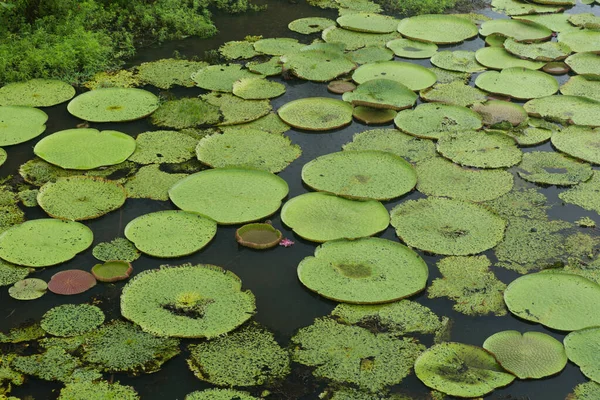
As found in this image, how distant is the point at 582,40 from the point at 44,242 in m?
5.77

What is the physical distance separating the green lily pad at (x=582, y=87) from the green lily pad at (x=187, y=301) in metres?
3.87

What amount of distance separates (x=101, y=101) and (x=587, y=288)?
404 cm

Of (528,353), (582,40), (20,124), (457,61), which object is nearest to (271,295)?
(528,353)

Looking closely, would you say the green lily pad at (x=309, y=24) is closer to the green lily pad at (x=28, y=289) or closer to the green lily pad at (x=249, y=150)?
the green lily pad at (x=249, y=150)

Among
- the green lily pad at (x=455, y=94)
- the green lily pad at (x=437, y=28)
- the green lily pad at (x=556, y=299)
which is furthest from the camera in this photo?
the green lily pad at (x=437, y=28)

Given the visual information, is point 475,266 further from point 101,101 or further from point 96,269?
point 101,101

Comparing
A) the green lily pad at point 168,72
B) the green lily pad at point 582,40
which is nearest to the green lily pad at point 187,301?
the green lily pad at point 168,72

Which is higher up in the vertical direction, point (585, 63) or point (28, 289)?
point (585, 63)

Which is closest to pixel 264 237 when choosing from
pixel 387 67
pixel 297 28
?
pixel 387 67

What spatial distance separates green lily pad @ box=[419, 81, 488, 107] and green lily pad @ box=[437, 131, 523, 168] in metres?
0.56

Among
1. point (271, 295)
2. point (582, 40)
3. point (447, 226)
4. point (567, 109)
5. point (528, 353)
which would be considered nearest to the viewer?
point (528, 353)

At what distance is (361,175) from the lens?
197 inches

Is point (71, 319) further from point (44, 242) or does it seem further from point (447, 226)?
point (447, 226)

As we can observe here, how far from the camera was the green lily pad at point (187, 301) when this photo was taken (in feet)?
12.1
